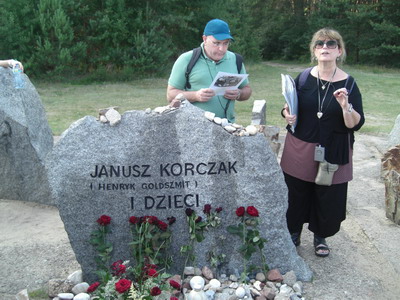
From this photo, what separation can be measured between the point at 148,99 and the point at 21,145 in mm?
7620

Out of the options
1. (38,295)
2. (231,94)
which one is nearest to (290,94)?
(231,94)

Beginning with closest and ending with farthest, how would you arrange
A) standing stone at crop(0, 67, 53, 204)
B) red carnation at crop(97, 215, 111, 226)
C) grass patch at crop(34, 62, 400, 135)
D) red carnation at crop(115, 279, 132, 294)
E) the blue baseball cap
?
red carnation at crop(115, 279, 132, 294), red carnation at crop(97, 215, 111, 226), the blue baseball cap, standing stone at crop(0, 67, 53, 204), grass patch at crop(34, 62, 400, 135)

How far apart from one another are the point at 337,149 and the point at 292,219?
27.8 inches

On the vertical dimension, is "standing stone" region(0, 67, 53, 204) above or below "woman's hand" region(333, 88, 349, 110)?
below

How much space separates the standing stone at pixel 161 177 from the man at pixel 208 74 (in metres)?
0.39

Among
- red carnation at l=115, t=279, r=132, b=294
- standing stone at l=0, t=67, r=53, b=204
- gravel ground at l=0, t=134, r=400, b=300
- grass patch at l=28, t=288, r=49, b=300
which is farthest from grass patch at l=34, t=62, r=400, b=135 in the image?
red carnation at l=115, t=279, r=132, b=294

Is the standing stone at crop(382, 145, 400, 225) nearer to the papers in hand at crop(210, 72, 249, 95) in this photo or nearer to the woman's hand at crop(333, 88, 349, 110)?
the woman's hand at crop(333, 88, 349, 110)

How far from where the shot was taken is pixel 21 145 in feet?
15.7

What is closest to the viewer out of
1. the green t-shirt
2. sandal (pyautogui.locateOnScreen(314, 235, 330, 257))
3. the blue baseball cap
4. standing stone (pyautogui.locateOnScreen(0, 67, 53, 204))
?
the blue baseball cap

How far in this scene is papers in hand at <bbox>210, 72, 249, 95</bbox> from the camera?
11.1ft

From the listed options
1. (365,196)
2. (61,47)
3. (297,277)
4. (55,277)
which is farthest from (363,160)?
(61,47)

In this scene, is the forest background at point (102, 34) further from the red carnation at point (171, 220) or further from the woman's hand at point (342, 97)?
the woman's hand at point (342, 97)

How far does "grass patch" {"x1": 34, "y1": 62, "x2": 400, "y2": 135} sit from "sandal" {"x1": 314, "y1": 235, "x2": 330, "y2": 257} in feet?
17.3

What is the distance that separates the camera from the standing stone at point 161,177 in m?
3.08
